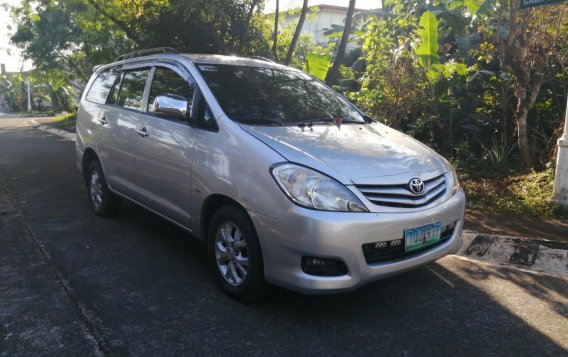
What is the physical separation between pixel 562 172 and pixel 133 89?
4.62 m

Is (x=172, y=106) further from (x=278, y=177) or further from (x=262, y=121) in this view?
(x=278, y=177)

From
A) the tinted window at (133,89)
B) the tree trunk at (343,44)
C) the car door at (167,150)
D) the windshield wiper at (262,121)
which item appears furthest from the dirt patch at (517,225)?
the tree trunk at (343,44)

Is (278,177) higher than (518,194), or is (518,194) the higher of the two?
(278,177)

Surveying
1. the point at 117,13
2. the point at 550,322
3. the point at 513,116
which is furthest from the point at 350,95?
the point at 550,322

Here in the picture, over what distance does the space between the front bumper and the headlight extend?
48mm

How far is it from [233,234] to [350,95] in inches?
253

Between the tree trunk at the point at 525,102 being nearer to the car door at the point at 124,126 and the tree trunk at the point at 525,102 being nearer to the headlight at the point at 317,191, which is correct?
the headlight at the point at 317,191

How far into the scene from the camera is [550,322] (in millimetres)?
3264

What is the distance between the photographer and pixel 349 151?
132 inches

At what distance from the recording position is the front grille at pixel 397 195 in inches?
119

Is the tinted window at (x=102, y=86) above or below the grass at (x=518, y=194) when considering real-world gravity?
above

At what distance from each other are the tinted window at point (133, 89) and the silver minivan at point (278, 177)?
23 mm

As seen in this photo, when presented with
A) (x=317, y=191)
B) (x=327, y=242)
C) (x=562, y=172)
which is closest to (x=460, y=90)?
(x=562, y=172)

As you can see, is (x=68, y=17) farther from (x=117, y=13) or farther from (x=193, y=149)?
(x=193, y=149)
